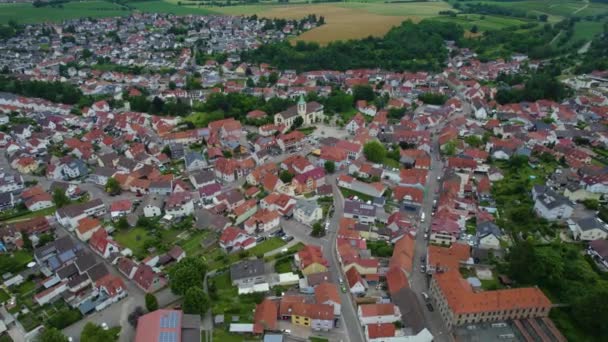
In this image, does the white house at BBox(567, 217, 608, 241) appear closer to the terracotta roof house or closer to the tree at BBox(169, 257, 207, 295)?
the terracotta roof house

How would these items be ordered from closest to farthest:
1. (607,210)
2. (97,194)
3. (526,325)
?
(526,325) → (607,210) → (97,194)

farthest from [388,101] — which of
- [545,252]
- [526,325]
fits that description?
[526,325]

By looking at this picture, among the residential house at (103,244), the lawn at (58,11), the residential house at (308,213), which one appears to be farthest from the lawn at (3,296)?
the lawn at (58,11)

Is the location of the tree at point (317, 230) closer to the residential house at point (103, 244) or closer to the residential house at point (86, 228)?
the residential house at point (103, 244)

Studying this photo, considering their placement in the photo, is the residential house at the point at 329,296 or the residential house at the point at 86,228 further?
the residential house at the point at 86,228

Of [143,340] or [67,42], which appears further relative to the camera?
[67,42]

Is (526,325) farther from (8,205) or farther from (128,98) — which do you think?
(128,98)

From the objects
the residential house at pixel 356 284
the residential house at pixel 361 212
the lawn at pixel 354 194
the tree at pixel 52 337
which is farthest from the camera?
the lawn at pixel 354 194
